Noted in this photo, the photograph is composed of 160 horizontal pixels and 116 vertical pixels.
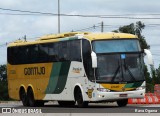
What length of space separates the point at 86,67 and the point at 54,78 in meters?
3.76

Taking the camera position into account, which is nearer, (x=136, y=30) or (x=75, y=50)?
(x=75, y=50)

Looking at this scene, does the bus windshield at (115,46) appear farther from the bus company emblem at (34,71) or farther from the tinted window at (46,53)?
the bus company emblem at (34,71)

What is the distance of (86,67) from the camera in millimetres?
28438

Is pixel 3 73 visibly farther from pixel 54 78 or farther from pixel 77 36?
pixel 77 36

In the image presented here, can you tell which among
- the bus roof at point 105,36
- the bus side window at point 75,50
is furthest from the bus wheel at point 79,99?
the bus roof at point 105,36

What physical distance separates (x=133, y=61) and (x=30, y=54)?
7.32 metres

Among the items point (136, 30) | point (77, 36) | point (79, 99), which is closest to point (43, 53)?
point (77, 36)

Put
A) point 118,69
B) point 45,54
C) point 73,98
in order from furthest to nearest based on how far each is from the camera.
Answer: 1. point 45,54
2. point 73,98
3. point 118,69

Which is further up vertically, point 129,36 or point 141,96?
point 129,36

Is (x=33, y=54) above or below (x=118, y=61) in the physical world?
below

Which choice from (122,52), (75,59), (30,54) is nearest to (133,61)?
(122,52)

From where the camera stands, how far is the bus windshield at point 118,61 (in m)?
27.8

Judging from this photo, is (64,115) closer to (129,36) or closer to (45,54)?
(129,36)

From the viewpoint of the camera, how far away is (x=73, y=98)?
29875 mm
